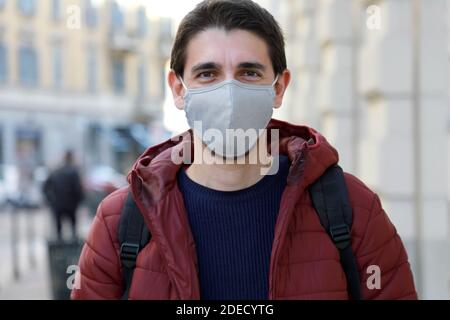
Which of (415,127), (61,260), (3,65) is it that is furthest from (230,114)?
(3,65)

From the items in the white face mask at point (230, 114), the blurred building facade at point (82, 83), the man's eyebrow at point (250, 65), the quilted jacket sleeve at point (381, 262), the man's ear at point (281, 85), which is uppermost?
the blurred building facade at point (82, 83)

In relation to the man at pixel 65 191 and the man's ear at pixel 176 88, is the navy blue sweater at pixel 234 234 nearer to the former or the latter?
the man's ear at pixel 176 88

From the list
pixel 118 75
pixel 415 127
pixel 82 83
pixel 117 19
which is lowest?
pixel 415 127

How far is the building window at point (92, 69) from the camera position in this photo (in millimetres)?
25819

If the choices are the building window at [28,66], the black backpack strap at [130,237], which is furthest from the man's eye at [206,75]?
the building window at [28,66]

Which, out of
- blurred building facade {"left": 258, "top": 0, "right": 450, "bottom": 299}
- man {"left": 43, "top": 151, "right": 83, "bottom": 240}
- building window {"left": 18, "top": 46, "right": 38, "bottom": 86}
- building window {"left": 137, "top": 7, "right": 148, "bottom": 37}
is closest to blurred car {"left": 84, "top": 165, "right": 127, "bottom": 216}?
man {"left": 43, "top": 151, "right": 83, "bottom": 240}

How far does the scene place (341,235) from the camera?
69.9 inches

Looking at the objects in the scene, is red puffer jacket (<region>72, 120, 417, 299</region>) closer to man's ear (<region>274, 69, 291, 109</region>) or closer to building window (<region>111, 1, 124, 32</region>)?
man's ear (<region>274, 69, 291, 109</region>)

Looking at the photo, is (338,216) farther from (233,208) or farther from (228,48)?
(228,48)

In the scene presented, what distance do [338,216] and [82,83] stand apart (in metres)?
25.2

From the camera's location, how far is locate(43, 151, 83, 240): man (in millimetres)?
10133

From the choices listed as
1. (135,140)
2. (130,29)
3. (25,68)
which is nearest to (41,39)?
(25,68)
